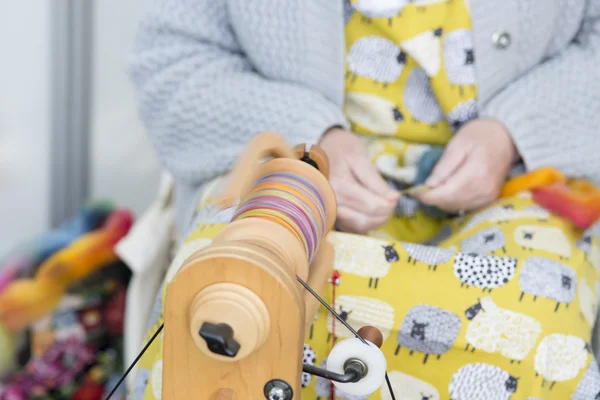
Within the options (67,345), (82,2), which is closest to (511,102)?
(67,345)

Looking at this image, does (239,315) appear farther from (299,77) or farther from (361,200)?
(299,77)

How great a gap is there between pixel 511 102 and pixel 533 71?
6 centimetres

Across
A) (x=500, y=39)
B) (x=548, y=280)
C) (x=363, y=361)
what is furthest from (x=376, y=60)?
(x=363, y=361)

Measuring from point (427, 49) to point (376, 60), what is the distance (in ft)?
0.21

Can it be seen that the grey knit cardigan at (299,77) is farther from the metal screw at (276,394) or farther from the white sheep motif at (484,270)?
the metal screw at (276,394)

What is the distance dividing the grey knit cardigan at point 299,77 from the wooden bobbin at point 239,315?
0.36 metres

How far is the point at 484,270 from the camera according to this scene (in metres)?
0.55

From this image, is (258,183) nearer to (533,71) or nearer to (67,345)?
(533,71)

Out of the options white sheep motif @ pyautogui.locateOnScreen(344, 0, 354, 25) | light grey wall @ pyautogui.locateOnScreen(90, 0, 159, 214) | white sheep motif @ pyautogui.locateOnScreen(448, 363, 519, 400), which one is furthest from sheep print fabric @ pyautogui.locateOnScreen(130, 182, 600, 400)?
light grey wall @ pyautogui.locateOnScreen(90, 0, 159, 214)

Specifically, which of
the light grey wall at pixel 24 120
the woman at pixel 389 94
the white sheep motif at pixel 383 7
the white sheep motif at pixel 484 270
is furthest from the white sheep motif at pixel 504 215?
the light grey wall at pixel 24 120

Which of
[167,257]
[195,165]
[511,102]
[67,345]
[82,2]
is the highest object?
[511,102]

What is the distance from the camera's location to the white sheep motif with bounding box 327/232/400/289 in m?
0.56

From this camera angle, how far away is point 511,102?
75 centimetres

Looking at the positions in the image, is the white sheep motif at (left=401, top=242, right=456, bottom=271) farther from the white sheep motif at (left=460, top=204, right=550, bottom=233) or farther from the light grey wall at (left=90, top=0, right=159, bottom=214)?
the light grey wall at (left=90, top=0, right=159, bottom=214)
